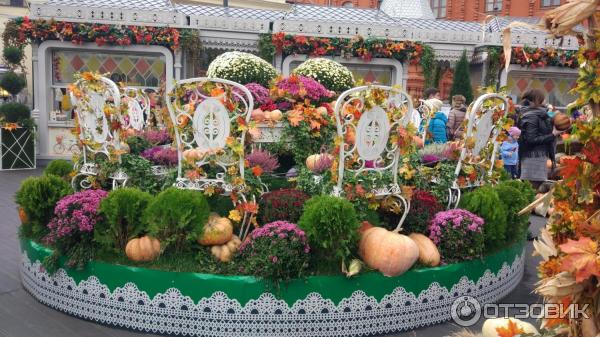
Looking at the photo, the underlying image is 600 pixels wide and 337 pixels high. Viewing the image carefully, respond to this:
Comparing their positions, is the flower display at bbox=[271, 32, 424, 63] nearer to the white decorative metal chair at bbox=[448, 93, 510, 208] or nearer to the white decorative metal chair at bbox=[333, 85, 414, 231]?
the white decorative metal chair at bbox=[448, 93, 510, 208]

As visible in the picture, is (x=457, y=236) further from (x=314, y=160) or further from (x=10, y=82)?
(x=10, y=82)

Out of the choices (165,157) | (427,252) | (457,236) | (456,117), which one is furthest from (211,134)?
(456,117)

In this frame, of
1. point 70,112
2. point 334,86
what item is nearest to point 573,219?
point 334,86

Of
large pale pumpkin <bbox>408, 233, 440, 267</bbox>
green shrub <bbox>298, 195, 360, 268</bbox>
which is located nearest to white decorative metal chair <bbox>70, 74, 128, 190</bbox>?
green shrub <bbox>298, 195, 360, 268</bbox>

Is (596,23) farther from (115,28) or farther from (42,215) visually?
(115,28)

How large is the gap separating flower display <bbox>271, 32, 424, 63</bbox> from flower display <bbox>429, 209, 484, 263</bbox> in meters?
7.90

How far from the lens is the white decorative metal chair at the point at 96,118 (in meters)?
4.44

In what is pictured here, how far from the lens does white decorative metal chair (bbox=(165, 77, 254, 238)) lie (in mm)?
3873

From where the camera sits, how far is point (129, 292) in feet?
12.1

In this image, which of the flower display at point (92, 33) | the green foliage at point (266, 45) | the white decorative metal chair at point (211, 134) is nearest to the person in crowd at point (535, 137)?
the white decorative metal chair at point (211, 134)

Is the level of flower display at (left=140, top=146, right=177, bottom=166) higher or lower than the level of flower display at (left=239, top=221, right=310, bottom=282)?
higher

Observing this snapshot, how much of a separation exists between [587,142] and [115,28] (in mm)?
10582

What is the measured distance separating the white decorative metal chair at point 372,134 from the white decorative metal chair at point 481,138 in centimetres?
74

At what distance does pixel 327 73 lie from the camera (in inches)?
223
